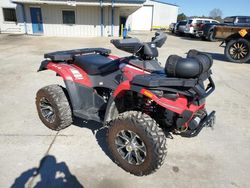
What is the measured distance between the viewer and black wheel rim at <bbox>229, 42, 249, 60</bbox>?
9.55 metres

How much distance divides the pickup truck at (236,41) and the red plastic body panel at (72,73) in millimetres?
8247

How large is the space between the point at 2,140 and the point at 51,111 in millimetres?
831

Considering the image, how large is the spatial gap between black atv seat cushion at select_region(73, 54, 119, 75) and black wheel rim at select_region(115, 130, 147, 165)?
1024 millimetres

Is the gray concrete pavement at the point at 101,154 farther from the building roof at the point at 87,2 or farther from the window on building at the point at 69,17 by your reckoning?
the window on building at the point at 69,17

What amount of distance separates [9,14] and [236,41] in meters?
19.2

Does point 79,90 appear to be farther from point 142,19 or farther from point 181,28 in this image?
point 142,19

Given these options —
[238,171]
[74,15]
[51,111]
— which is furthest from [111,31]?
[238,171]

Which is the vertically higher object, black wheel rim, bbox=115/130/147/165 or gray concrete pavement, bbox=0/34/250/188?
black wheel rim, bbox=115/130/147/165

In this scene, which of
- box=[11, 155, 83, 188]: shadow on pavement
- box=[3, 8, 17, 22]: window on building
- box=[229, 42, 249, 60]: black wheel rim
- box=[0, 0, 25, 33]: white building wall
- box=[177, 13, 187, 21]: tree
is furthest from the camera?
box=[177, 13, 187, 21]: tree

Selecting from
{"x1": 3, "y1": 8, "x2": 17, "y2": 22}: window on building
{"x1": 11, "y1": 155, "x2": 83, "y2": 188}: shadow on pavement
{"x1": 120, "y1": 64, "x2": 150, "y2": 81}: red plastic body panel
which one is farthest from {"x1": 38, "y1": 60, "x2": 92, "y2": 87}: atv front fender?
{"x1": 3, "y1": 8, "x2": 17, "y2": 22}: window on building

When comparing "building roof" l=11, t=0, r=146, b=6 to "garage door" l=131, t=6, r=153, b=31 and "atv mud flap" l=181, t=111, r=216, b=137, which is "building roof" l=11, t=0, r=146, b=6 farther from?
"garage door" l=131, t=6, r=153, b=31

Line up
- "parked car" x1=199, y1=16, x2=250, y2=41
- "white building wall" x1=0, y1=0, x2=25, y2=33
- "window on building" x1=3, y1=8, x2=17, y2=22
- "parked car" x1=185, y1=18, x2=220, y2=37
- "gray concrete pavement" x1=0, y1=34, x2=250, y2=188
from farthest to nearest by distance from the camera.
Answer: "parked car" x1=185, y1=18, x2=220, y2=37 → "window on building" x1=3, y1=8, x2=17, y2=22 → "white building wall" x1=0, y1=0, x2=25, y2=33 → "parked car" x1=199, y1=16, x2=250, y2=41 → "gray concrete pavement" x1=0, y1=34, x2=250, y2=188

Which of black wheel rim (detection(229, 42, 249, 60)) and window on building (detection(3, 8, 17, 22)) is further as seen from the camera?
window on building (detection(3, 8, 17, 22))

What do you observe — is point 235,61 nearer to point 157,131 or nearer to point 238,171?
point 238,171
